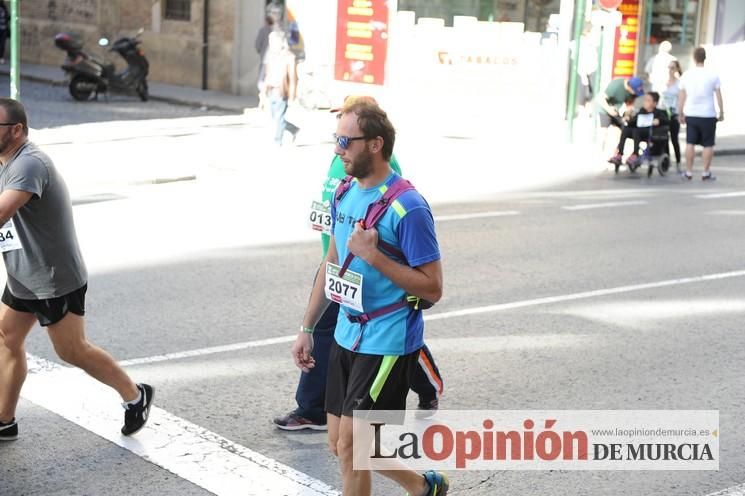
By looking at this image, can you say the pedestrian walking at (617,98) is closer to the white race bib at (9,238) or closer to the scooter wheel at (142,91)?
the scooter wheel at (142,91)

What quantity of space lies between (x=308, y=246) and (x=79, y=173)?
5.46 meters

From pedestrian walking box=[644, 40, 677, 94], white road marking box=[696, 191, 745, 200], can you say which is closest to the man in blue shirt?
white road marking box=[696, 191, 745, 200]

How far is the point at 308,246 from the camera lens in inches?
471

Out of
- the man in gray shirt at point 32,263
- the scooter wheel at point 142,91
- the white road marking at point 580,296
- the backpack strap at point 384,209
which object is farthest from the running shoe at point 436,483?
the scooter wheel at point 142,91

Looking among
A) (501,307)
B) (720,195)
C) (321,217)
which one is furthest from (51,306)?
(720,195)

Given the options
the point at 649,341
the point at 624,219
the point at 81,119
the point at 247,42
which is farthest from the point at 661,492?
the point at 247,42

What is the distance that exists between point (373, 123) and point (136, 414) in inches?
96.8

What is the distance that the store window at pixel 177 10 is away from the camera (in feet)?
95.2

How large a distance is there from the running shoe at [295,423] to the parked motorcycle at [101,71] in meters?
19.8

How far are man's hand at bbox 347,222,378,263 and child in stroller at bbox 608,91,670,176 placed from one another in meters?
14.0

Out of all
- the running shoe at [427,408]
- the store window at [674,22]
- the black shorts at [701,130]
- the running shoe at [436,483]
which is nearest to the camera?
the running shoe at [436,483]

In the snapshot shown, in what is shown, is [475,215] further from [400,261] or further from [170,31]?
[170,31]

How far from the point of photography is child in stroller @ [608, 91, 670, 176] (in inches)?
718

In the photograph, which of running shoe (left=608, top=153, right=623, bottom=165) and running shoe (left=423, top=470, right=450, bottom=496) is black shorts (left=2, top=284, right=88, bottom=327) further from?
running shoe (left=608, top=153, right=623, bottom=165)
